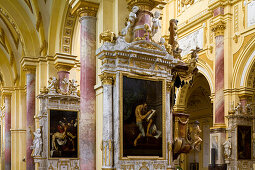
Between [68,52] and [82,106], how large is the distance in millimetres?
3912

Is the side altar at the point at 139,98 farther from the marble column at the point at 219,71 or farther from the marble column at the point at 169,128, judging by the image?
the marble column at the point at 219,71

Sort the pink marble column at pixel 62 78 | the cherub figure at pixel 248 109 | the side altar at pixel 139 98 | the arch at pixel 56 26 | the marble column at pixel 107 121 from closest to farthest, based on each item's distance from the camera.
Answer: the marble column at pixel 107 121 → the side altar at pixel 139 98 → the arch at pixel 56 26 → the pink marble column at pixel 62 78 → the cherub figure at pixel 248 109

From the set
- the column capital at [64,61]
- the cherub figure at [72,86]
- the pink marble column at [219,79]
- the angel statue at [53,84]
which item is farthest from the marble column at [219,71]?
the angel statue at [53,84]

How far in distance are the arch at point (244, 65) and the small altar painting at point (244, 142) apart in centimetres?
181

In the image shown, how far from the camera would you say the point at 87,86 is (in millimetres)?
8641

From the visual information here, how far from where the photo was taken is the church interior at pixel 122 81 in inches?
299


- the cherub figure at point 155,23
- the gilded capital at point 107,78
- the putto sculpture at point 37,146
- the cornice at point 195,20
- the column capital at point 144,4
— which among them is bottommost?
the putto sculpture at point 37,146

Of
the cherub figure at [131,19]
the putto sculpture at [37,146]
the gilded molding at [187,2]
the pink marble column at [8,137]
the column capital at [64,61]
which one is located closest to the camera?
the cherub figure at [131,19]

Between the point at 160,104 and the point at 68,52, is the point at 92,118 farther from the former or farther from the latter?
the point at 68,52

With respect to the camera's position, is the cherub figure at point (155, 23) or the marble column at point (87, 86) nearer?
the cherub figure at point (155, 23)

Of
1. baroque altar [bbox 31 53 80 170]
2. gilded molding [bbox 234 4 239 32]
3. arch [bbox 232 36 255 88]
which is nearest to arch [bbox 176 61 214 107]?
arch [bbox 232 36 255 88]

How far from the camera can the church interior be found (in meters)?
7.59

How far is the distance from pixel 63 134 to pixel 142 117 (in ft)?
15.5

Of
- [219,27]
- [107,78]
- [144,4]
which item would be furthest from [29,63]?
[219,27]
